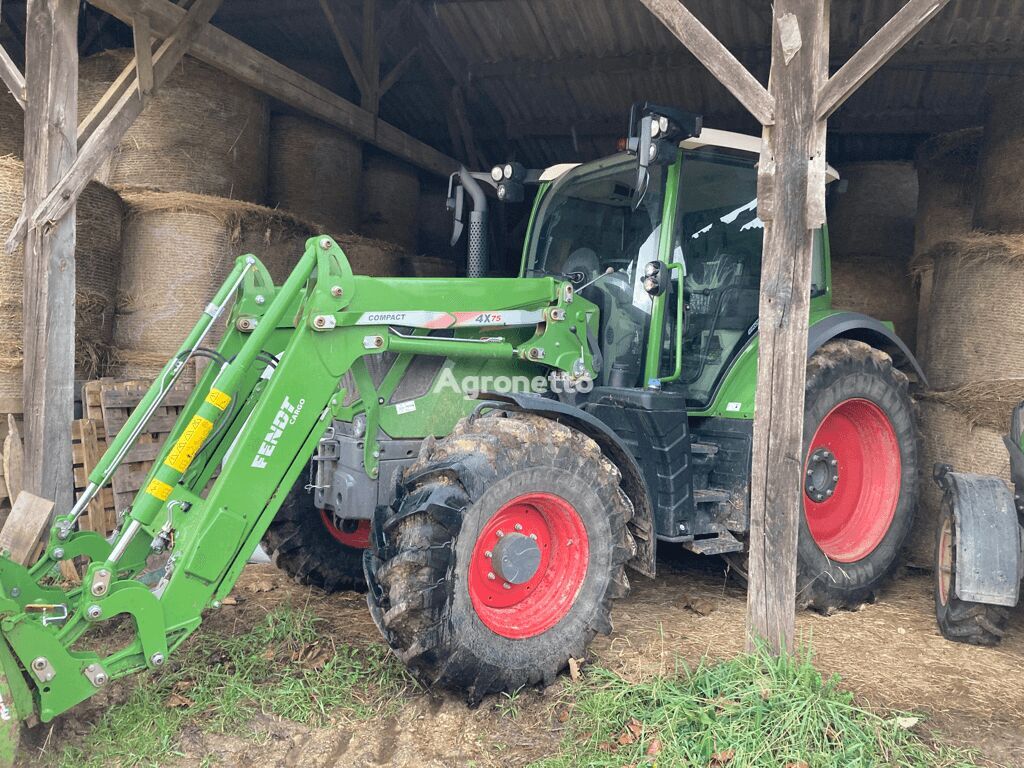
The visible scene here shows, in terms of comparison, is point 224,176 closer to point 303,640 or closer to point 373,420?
point 373,420

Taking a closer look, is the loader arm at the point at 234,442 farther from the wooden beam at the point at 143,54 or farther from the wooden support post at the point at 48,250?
the wooden beam at the point at 143,54

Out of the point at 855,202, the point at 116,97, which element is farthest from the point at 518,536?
the point at 855,202

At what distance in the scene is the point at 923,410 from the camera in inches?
186

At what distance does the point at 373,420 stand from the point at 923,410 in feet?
10.6

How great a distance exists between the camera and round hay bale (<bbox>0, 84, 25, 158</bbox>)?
17.8 ft

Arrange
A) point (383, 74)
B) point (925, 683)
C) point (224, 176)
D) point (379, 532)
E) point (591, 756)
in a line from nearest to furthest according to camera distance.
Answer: point (591, 756), point (379, 532), point (925, 683), point (224, 176), point (383, 74)

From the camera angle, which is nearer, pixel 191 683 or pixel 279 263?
pixel 191 683

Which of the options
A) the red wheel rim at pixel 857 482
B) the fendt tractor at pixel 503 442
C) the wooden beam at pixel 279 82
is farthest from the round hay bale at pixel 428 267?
the red wheel rim at pixel 857 482

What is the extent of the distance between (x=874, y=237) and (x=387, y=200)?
13.2 feet

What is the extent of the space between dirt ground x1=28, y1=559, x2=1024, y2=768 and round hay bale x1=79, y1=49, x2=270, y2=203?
8.37 feet

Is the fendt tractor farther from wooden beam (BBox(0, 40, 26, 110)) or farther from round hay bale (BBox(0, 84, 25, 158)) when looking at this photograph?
round hay bale (BBox(0, 84, 25, 158))

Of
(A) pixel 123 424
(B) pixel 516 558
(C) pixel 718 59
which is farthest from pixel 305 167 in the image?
(B) pixel 516 558

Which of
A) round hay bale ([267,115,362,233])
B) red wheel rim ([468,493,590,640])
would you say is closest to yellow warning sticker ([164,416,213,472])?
red wheel rim ([468,493,590,640])

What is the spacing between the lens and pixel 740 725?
8.70ft
